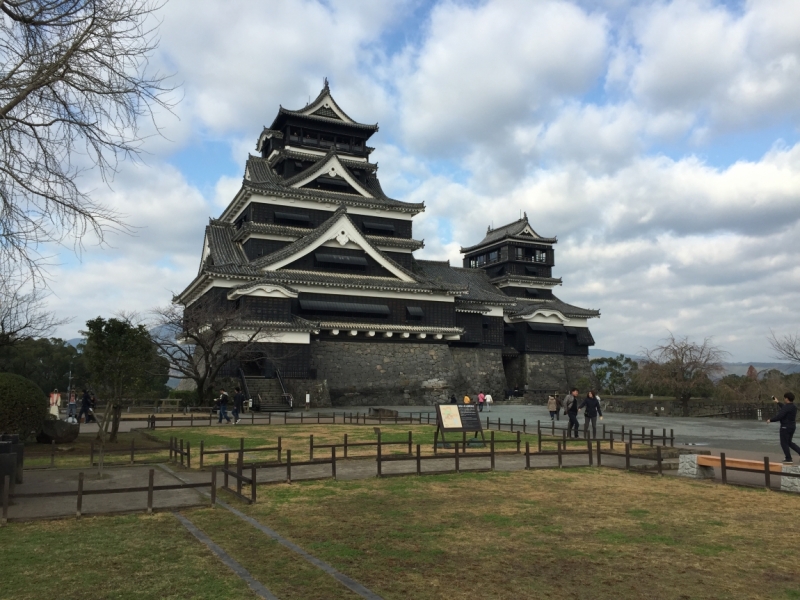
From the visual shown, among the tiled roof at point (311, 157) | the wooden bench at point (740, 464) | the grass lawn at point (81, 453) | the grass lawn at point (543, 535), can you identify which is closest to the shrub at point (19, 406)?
the grass lawn at point (81, 453)

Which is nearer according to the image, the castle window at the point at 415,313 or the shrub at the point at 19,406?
the shrub at the point at 19,406

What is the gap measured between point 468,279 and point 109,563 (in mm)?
49427

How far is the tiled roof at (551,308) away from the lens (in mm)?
51094

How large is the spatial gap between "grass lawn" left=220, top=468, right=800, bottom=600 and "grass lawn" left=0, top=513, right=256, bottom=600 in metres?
0.86

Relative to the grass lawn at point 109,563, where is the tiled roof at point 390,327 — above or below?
above

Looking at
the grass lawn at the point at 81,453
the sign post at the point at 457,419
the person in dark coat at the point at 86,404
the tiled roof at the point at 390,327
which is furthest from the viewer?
the tiled roof at the point at 390,327

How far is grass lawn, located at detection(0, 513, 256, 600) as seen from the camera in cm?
601

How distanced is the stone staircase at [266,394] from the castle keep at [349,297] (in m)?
0.45

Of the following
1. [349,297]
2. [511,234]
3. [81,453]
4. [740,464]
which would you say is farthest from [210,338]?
[511,234]

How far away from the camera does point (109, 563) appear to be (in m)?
6.91

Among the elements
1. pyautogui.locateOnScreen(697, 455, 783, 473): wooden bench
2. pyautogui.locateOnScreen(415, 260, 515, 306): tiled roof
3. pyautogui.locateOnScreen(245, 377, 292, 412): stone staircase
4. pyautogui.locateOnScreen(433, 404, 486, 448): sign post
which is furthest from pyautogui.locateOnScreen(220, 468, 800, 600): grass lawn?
pyautogui.locateOnScreen(415, 260, 515, 306): tiled roof

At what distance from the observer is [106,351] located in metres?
18.2

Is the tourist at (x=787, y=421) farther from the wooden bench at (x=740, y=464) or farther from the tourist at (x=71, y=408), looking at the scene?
the tourist at (x=71, y=408)

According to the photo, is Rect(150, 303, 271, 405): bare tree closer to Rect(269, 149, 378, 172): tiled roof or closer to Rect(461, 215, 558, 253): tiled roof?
Rect(269, 149, 378, 172): tiled roof
